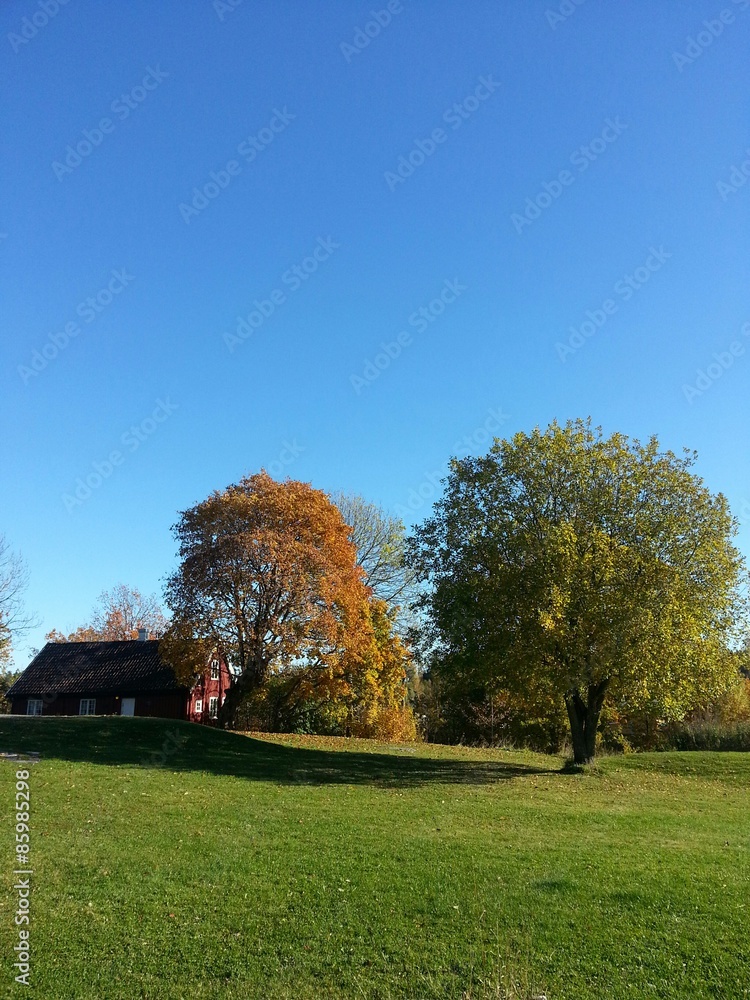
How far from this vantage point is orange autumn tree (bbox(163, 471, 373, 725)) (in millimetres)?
35562

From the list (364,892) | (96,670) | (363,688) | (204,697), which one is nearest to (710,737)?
(363,688)

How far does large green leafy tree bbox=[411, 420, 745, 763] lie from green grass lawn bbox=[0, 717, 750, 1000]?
207 inches

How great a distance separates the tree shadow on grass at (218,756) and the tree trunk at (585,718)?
4.09 ft

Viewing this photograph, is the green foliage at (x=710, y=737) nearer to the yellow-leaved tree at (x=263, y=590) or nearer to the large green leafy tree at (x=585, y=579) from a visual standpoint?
the large green leafy tree at (x=585, y=579)

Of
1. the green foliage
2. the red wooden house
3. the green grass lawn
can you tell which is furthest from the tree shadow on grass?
the red wooden house

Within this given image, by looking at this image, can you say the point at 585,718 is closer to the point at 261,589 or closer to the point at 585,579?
the point at 585,579

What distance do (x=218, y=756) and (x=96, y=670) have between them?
90.7 feet

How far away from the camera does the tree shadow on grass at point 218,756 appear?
21391 millimetres

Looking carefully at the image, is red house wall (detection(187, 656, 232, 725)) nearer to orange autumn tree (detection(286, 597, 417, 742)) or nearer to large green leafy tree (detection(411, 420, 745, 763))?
orange autumn tree (detection(286, 597, 417, 742))

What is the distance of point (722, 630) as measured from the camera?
25.0 meters

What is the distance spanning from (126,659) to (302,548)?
65.9 feet

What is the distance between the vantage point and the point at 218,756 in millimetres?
24391

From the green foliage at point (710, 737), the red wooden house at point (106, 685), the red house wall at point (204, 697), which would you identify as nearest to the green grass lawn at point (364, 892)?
the green foliage at point (710, 737)

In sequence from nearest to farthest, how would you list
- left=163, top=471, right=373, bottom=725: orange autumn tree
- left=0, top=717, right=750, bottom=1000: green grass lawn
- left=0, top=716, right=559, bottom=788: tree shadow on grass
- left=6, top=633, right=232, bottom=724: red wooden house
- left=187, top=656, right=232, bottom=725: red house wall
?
left=0, top=717, right=750, bottom=1000: green grass lawn < left=0, top=716, right=559, bottom=788: tree shadow on grass < left=163, top=471, right=373, bottom=725: orange autumn tree < left=6, top=633, right=232, bottom=724: red wooden house < left=187, top=656, right=232, bottom=725: red house wall
